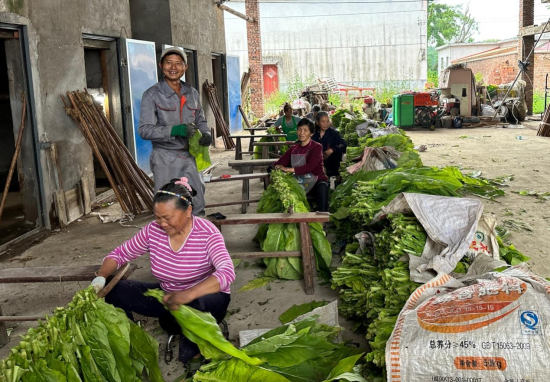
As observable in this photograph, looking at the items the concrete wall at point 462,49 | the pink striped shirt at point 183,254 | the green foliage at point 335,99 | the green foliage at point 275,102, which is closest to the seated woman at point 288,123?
the pink striped shirt at point 183,254

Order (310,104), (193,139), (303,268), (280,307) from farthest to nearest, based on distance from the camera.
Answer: (310,104) < (193,139) < (303,268) < (280,307)

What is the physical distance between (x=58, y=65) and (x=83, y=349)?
5.60 metres

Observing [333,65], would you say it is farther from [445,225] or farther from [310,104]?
[445,225]

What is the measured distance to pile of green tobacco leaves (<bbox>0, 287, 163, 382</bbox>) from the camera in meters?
2.23

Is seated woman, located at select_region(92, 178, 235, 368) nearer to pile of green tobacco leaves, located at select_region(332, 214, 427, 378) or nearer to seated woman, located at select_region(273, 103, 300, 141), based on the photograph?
pile of green tobacco leaves, located at select_region(332, 214, 427, 378)

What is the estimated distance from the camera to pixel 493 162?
453 inches

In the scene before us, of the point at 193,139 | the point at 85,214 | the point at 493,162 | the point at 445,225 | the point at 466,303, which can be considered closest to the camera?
the point at 466,303

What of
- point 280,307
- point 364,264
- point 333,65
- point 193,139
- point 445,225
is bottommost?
point 280,307

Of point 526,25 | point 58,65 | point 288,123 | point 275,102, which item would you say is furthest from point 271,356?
point 275,102

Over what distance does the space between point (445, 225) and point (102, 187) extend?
25.0 feet

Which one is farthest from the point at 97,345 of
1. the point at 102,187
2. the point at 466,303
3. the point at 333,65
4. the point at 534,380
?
the point at 333,65

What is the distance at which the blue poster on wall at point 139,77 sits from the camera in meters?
9.56

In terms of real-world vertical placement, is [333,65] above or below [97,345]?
above

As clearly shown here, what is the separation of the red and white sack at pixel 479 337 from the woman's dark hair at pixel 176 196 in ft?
4.86
